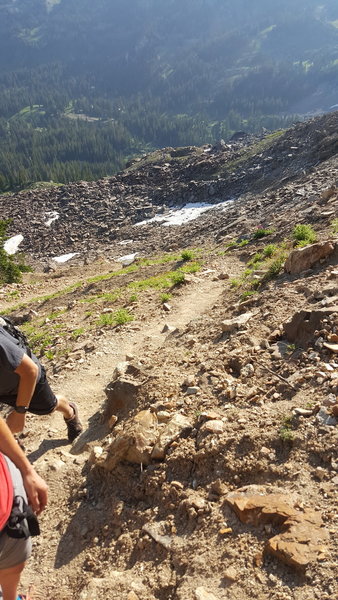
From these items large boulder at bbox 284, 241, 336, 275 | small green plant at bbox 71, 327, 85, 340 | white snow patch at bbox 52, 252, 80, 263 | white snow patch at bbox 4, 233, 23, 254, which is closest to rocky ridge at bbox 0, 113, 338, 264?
white snow patch at bbox 4, 233, 23, 254

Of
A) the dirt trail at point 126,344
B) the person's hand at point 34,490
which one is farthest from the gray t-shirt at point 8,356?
the dirt trail at point 126,344

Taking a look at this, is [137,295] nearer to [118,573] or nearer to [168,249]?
[118,573]

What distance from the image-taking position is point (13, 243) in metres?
46.2

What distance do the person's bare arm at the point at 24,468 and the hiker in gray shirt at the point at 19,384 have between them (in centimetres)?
78

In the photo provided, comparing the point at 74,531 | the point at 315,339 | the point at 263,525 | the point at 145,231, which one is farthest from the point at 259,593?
the point at 145,231

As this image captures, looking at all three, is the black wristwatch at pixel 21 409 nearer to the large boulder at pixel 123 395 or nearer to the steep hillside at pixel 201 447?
the steep hillside at pixel 201 447

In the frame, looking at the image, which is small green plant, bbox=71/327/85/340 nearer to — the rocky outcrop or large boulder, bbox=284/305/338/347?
large boulder, bbox=284/305/338/347

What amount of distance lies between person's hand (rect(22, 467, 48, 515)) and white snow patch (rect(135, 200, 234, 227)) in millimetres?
37156

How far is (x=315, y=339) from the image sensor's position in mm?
5715

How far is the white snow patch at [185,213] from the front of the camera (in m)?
40.8

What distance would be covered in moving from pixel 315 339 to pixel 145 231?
3516 centimetres

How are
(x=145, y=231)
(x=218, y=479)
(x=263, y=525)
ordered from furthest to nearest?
1. (x=145, y=231)
2. (x=218, y=479)
3. (x=263, y=525)

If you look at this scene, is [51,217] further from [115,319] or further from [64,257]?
[115,319]

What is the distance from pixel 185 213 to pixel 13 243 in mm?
20891
